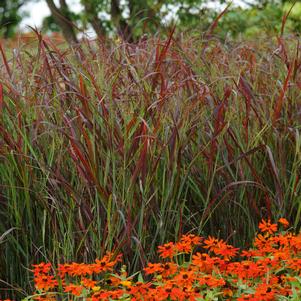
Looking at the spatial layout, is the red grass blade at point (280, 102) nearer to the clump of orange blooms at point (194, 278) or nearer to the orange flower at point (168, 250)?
the clump of orange blooms at point (194, 278)

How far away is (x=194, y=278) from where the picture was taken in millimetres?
3074

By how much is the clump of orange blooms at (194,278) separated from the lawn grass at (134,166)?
173mm

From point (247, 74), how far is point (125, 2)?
5846 millimetres

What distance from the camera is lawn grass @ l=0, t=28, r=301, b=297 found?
349cm

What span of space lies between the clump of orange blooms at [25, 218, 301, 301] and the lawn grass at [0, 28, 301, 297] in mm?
173

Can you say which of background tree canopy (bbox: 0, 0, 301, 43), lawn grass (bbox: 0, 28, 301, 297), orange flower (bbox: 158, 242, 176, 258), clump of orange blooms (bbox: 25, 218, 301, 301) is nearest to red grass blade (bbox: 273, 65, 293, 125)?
lawn grass (bbox: 0, 28, 301, 297)

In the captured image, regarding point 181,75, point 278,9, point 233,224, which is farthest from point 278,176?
point 278,9

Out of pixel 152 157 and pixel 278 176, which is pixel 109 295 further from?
pixel 278 176

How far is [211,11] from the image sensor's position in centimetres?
932

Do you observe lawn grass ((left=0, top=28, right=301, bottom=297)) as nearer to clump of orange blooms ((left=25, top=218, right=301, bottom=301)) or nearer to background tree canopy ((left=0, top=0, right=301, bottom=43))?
clump of orange blooms ((left=25, top=218, right=301, bottom=301))

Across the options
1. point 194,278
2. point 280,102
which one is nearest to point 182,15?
point 280,102

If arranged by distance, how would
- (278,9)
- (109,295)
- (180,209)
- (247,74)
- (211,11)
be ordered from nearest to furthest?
→ (109,295) → (180,209) → (247,74) → (211,11) → (278,9)

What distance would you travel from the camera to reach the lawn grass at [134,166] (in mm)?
3486

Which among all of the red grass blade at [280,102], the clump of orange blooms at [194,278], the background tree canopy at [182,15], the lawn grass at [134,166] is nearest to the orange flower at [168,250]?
the clump of orange blooms at [194,278]
